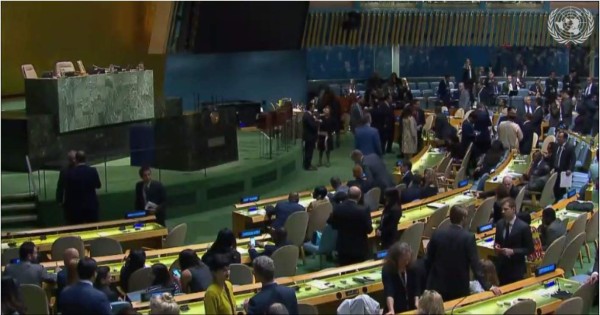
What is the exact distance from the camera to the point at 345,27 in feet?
85.4

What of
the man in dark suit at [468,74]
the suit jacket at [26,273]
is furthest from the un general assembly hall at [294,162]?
the man in dark suit at [468,74]

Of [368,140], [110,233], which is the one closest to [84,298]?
[110,233]

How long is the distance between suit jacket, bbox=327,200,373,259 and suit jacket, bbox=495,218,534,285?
1535 millimetres

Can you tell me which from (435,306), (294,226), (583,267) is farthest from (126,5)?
(435,306)

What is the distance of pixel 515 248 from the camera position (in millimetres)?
8875

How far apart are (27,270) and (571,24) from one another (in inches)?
899

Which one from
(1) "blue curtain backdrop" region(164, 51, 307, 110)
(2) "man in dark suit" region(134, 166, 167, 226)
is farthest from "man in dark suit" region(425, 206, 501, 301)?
(1) "blue curtain backdrop" region(164, 51, 307, 110)

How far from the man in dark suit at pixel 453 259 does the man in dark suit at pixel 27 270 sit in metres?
3.58

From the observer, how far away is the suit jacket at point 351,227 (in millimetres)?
10000

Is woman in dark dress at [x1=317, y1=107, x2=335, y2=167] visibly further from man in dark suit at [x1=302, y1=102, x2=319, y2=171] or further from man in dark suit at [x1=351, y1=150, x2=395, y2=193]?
man in dark suit at [x1=351, y1=150, x2=395, y2=193]

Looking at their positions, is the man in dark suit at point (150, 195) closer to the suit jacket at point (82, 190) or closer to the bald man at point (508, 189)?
the suit jacket at point (82, 190)

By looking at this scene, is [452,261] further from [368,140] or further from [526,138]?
[526,138]

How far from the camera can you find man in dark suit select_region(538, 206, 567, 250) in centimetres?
984

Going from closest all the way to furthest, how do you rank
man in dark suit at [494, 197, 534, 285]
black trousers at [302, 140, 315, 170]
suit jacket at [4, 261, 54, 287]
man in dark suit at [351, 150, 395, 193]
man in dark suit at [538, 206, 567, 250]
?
suit jacket at [4, 261, 54, 287]
man in dark suit at [494, 197, 534, 285]
man in dark suit at [538, 206, 567, 250]
man in dark suit at [351, 150, 395, 193]
black trousers at [302, 140, 315, 170]
